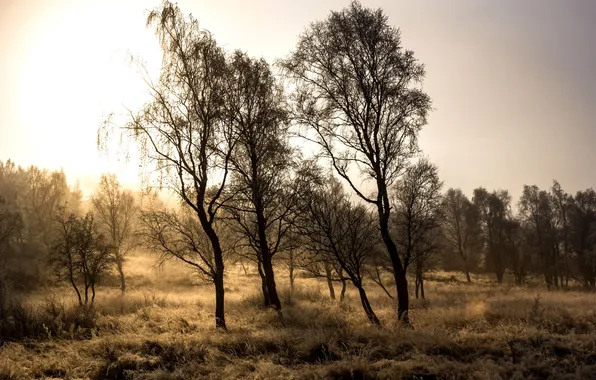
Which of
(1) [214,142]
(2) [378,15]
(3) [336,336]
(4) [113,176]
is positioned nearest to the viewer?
(3) [336,336]

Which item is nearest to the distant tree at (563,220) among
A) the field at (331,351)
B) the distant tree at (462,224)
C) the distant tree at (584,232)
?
the distant tree at (584,232)

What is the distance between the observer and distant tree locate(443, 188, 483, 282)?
4528 centimetres

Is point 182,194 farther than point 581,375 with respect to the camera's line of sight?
Yes

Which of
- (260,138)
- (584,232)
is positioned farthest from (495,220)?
(260,138)

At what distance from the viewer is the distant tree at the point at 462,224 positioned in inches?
1783

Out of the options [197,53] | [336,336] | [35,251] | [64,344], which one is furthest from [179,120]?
[35,251]

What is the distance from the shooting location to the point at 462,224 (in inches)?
1847

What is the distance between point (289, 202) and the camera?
14.9 m

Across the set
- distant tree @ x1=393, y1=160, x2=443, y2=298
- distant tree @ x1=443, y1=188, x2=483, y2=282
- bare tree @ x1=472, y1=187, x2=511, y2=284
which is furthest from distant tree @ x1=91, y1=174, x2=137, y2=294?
bare tree @ x1=472, y1=187, x2=511, y2=284

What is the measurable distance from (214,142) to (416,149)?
21.2ft

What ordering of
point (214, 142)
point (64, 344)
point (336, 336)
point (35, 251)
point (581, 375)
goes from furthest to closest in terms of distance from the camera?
point (35, 251) → point (214, 142) → point (64, 344) → point (336, 336) → point (581, 375)

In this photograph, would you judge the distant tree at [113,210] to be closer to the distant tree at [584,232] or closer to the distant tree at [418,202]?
the distant tree at [418,202]

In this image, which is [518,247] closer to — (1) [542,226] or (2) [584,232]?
(1) [542,226]

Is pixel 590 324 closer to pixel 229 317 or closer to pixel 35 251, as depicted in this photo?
pixel 229 317
